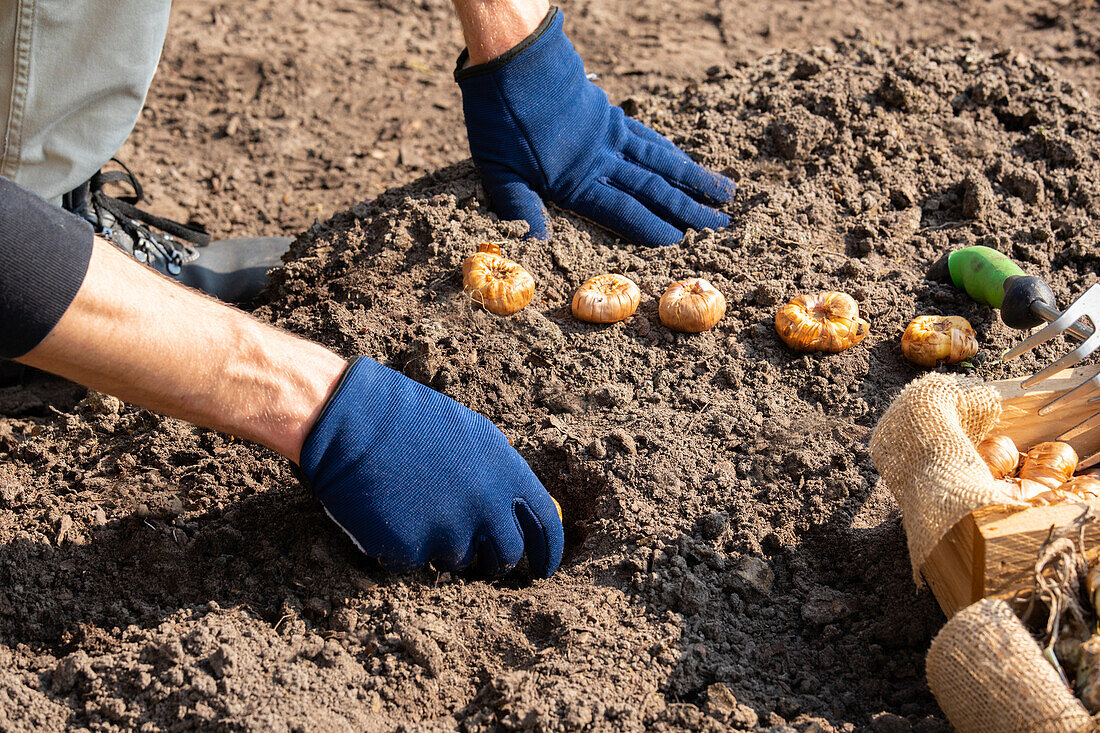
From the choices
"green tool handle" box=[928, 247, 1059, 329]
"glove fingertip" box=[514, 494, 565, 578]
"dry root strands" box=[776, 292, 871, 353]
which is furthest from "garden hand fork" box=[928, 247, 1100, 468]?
"glove fingertip" box=[514, 494, 565, 578]

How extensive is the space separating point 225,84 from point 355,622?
3.69m

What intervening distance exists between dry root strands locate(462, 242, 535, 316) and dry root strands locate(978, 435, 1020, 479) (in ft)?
4.37

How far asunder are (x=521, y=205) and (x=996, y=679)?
205 cm

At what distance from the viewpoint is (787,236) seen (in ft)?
9.64

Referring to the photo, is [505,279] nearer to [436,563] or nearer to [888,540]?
[436,563]

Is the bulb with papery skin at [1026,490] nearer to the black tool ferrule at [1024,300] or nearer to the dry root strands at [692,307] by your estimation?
the black tool ferrule at [1024,300]

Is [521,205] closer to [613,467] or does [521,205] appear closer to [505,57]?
[505,57]

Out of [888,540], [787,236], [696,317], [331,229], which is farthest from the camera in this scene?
[331,229]

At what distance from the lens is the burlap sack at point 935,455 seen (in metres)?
1.60

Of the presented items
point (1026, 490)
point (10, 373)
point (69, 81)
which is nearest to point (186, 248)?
point (10, 373)

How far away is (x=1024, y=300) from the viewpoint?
2.13m

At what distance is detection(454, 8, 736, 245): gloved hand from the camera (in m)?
2.92

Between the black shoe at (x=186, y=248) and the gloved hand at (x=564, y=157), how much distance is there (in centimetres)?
104

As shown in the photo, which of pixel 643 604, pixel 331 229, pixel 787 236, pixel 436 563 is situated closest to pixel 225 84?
pixel 331 229
